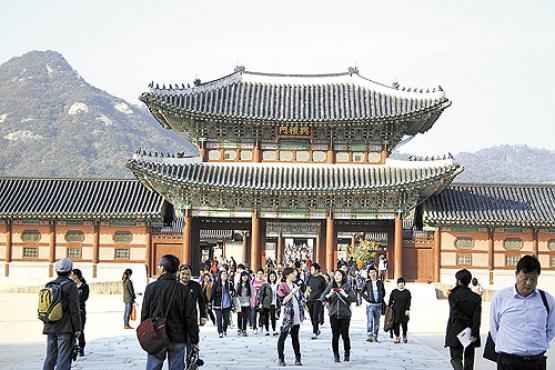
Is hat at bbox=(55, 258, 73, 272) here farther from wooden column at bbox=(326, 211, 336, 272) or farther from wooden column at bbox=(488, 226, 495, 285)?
wooden column at bbox=(488, 226, 495, 285)

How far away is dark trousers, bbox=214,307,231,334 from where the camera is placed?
815 inches

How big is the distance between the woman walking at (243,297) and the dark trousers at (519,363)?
13.0m

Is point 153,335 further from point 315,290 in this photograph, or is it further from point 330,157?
point 330,157

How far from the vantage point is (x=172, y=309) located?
10.3 m

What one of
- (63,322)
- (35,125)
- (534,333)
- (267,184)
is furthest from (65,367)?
(35,125)

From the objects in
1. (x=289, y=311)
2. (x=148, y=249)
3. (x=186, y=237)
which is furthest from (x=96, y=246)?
(x=289, y=311)

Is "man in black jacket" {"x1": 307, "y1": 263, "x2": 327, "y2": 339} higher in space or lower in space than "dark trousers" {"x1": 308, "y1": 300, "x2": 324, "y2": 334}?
higher

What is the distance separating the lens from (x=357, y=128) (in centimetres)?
3981

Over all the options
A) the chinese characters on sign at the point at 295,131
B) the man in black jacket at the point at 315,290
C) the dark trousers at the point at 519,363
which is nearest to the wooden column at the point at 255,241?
the chinese characters on sign at the point at 295,131

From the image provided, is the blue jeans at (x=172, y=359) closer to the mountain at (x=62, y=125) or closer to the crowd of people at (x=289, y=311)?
the crowd of people at (x=289, y=311)

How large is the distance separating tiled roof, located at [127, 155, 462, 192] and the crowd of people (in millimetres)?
15452

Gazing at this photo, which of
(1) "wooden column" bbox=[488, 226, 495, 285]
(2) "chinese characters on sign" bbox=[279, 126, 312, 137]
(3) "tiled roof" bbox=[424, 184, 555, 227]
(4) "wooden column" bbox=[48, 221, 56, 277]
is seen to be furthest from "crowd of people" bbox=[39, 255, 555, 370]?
(1) "wooden column" bbox=[488, 226, 495, 285]

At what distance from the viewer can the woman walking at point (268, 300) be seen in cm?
2081

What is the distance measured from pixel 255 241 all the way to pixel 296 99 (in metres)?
7.52
